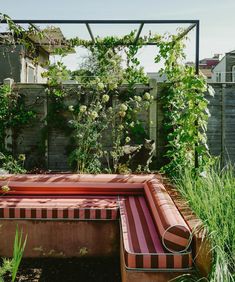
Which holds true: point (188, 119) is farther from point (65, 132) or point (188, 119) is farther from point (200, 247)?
point (65, 132)

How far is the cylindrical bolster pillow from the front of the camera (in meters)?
2.99

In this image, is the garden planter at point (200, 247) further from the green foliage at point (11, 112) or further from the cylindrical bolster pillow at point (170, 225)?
the green foliage at point (11, 112)

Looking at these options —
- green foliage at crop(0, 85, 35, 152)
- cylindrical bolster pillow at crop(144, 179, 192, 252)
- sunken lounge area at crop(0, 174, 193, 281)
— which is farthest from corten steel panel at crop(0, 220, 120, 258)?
green foliage at crop(0, 85, 35, 152)

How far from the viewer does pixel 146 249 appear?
3010 millimetres

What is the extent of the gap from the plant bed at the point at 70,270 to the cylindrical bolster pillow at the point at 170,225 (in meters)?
0.71

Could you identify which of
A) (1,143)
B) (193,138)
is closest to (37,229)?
(193,138)

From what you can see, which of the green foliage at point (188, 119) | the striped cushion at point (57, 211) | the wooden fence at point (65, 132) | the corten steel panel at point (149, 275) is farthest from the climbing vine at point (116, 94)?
the corten steel panel at point (149, 275)

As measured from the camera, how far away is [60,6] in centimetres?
518

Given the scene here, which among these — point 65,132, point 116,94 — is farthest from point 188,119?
point 65,132

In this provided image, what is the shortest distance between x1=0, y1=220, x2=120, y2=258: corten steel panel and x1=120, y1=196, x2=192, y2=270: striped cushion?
0.43 metres

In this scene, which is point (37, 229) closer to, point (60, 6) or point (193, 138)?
point (193, 138)

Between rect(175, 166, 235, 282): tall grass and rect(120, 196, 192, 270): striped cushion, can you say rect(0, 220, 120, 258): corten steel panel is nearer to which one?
rect(120, 196, 192, 270): striped cushion

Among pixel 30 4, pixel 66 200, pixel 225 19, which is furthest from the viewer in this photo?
pixel 225 19

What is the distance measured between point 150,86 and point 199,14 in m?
3.44
